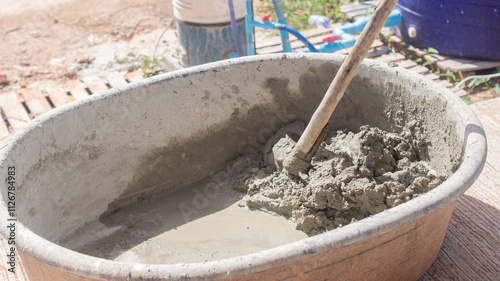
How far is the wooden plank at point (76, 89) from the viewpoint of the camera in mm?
3576

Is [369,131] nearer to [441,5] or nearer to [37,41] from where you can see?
[441,5]

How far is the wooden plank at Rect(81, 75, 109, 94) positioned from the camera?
3648 mm

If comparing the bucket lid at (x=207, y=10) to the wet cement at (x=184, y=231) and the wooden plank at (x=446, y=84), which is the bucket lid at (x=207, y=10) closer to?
the wet cement at (x=184, y=231)

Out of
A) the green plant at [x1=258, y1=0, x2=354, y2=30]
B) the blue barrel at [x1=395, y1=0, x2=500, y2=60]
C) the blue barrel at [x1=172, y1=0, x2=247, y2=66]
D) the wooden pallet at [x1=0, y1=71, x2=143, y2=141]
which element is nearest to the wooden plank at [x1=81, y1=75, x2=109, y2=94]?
the wooden pallet at [x1=0, y1=71, x2=143, y2=141]

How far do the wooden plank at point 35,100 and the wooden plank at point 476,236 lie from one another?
107 inches

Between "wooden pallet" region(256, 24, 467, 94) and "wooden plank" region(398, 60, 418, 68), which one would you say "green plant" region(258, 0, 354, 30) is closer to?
"wooden pallet" region(256, 24, 467, 94)

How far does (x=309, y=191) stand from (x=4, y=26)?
4042 millimetres

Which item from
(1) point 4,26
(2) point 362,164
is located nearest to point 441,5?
(2) point 362,164

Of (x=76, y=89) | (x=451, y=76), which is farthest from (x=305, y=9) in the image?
(x=76, y=89)

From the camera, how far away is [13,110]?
11.2 ft

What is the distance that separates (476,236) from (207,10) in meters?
2.20

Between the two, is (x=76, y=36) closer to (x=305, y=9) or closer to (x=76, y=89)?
(x=76, y=89)

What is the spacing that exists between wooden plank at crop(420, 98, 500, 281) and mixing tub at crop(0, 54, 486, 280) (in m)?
0.17

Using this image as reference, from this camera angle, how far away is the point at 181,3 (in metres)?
3.34
